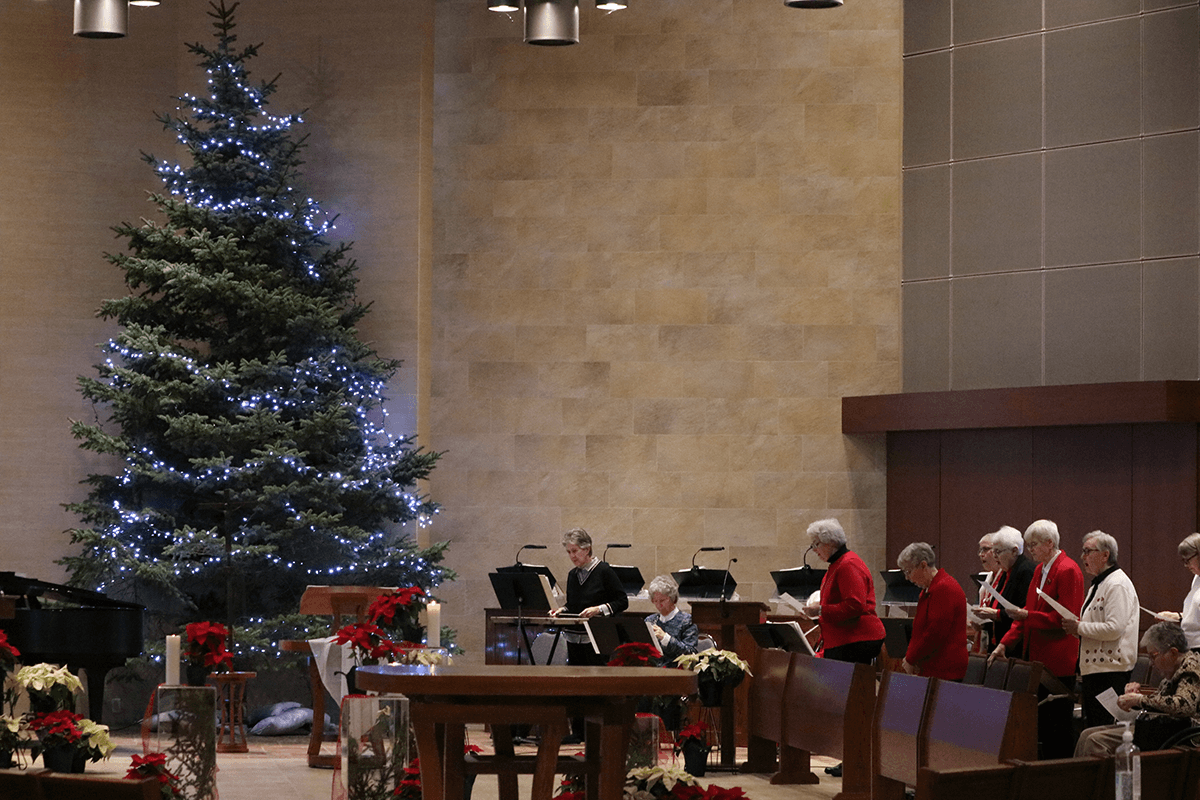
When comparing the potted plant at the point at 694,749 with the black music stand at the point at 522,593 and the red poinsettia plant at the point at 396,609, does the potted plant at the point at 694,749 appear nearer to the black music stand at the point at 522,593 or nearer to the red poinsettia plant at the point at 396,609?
the black music stand at the point at 522,593

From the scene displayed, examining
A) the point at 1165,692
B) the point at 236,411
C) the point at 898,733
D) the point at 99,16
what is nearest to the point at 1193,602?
the point at 1165,692

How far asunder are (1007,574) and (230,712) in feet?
18.2

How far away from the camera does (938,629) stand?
29.8ft

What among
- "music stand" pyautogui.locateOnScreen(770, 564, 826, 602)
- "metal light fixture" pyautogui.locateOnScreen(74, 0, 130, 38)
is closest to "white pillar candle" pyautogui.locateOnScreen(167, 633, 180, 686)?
"metal light fixture" pyautogui.locateOnScreen(74, 0, 130, 38)

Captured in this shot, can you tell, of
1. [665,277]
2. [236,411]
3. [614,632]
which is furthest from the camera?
[665,277]

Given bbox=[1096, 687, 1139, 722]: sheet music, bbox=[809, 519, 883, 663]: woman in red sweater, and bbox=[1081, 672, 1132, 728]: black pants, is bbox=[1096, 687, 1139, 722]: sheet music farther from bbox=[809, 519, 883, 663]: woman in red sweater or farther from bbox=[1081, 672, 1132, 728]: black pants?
bbox=[809, 519, 883, 663]: woman in red sweater

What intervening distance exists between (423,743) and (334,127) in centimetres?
938

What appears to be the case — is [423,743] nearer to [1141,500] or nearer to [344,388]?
[344,388]

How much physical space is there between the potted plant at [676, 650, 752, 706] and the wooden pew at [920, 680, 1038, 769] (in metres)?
2.95

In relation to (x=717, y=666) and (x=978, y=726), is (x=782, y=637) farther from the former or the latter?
(x=978, y=726)

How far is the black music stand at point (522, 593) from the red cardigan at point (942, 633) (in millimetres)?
3193

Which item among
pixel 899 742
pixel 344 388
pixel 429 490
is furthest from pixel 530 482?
pixel 899 742

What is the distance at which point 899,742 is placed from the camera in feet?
26.8

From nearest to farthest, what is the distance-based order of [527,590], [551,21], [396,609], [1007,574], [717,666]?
[396,609], [1007,574], [717,666], [551,21], [527,590]
